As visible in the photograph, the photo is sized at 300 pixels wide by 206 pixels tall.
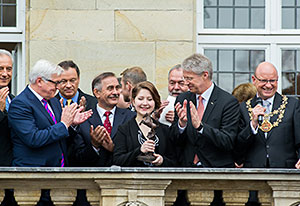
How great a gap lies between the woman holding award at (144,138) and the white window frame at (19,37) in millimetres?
3050

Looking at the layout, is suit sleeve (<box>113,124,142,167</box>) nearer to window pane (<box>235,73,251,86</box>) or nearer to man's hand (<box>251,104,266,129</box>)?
man's hand (<box>251,104,266,129</box>)

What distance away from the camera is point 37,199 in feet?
25.1

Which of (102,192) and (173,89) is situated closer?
(102,192)

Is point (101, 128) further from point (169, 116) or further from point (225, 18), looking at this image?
point (225, 18)

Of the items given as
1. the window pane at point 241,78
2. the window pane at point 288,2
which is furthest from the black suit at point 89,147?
the window pane at point 288,2

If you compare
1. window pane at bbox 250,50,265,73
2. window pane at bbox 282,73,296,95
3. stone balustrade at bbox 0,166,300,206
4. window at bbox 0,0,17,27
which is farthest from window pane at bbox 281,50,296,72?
stone balustrade at bbox 0,166,300,206

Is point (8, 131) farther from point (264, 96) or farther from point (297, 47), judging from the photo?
point (297, 47)

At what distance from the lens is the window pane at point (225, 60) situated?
1166 cm

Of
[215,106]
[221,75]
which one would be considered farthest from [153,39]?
[215,106]

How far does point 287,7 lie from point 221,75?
4.19 ft

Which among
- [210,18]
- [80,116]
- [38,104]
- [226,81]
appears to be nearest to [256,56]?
[226,81]

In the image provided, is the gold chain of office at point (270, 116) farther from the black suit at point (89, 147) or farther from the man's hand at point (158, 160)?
the black suit at point (89, 147)

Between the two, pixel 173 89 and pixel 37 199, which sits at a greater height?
pixel 173 89

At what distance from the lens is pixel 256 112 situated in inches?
328
